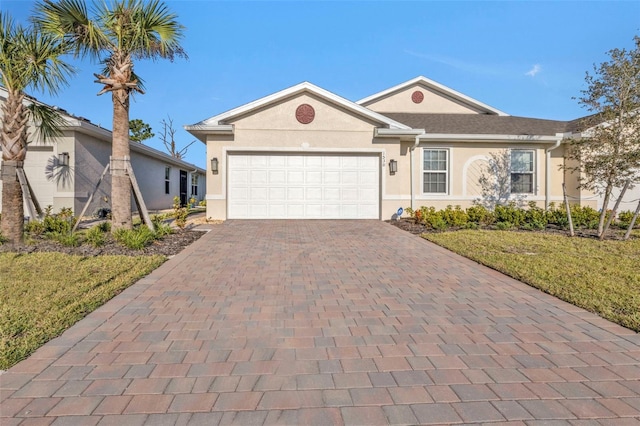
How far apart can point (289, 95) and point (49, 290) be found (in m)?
9.57

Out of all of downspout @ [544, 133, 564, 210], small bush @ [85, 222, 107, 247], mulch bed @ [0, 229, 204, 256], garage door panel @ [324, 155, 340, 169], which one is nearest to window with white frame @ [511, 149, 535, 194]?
downspout @ [544, 133, 564, 210]

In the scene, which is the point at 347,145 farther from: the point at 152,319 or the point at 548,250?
the point at 152,319

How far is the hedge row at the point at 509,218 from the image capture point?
35.7 feet

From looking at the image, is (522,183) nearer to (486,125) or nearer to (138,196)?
(486,125)

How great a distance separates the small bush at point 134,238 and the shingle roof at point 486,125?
10.3 meters

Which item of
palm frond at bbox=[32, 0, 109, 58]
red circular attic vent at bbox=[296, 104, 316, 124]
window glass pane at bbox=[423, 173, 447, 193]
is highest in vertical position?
palm frond at bbox=[32, 0, 109, 58]

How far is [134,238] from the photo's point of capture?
23.4 ft

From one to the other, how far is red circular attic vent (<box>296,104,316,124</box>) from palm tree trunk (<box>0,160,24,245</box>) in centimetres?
802

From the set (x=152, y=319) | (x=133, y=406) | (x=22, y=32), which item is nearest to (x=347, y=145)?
(x=22, y=32)

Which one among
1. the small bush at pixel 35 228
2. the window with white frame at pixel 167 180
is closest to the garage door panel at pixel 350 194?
the small bush at pixel 35 228

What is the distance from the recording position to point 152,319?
3645mm

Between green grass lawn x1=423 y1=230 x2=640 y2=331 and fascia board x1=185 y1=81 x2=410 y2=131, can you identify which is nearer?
green grass lawn x1=423 y1=230 x2=640 y2=331

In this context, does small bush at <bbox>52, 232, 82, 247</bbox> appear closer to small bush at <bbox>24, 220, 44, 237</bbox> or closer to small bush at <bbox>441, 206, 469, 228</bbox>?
small bush at <bbox>24, 220, 44, 237</bbox>

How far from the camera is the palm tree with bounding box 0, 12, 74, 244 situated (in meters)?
7.29
